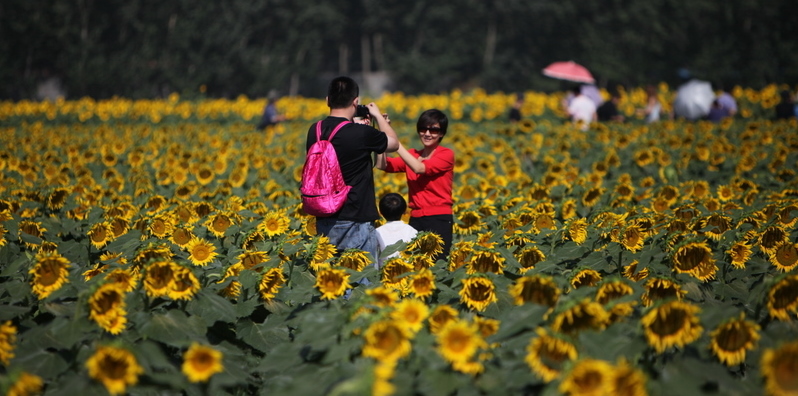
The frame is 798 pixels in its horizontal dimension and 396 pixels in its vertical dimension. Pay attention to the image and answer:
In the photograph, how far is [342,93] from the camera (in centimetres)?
394

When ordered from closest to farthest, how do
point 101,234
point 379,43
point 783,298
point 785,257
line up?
point 783,298, point 785,257, point 101,234, point 379,43

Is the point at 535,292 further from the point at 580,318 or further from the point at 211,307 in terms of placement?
the point at 211,307

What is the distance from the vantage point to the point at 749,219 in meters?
4.46

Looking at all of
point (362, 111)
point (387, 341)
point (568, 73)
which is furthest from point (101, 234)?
point (568, 73)

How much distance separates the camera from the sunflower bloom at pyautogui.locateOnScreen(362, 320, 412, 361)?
7.77 ft

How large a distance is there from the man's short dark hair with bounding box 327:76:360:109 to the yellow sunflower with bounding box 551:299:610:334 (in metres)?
1.92

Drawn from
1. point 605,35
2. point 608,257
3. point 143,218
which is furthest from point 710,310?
point 605,35

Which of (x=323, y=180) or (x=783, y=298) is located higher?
A: (x=323, y=180)

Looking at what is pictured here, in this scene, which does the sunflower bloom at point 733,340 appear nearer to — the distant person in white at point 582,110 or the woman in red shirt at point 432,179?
the woman in red shirt at point 432,179

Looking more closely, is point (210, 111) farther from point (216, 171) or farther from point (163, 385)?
point (163, 385)

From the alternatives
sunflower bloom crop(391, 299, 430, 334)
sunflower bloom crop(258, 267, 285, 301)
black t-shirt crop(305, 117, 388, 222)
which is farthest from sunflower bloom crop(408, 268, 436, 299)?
black t-shirt crop(305, 117, 388, 222)

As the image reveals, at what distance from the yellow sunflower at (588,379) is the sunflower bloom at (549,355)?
0.51 ft

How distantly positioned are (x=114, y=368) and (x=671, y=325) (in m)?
1.77

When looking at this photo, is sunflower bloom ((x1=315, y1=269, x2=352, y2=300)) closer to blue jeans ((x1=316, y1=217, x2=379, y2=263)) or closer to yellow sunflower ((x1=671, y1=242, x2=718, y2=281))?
blue jeans ((x1=316, y1=217, x2=379, y2=263))
